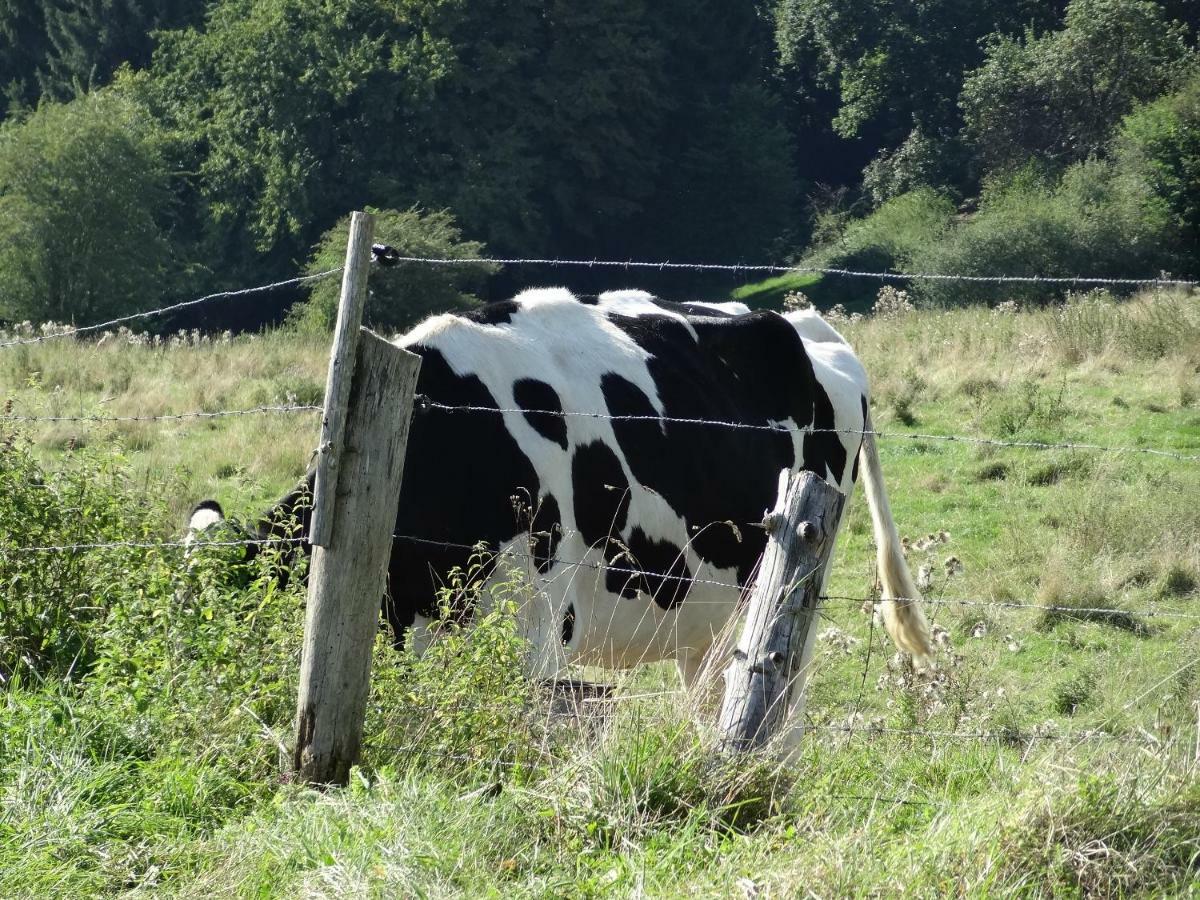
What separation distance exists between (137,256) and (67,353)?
1835cm

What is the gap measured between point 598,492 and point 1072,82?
46924 millimetres

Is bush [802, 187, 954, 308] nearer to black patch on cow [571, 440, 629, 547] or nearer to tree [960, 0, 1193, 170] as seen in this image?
tree [960, 0, 1193, 170]

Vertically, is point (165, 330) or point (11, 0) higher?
point (11, 0)

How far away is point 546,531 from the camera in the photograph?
18.1 feet

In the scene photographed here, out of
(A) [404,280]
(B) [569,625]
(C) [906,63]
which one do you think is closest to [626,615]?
(B) [569,625]

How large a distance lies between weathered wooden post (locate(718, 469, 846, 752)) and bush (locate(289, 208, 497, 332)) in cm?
2014

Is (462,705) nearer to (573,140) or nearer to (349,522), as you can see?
(349,522)

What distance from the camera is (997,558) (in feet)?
33.5

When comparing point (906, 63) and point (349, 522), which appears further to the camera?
point (906, 63)

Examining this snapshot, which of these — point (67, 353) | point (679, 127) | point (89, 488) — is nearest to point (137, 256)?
point (67, 353)

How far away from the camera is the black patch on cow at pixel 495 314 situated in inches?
234

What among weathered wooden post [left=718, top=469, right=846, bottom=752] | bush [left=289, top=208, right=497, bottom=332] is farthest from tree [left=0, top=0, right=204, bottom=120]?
weathered wooden post [left=718, top=469, right=846, bottom=752]

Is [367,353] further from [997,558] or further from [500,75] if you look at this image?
[500,75]

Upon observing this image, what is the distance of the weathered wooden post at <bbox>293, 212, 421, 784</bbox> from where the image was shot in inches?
155
